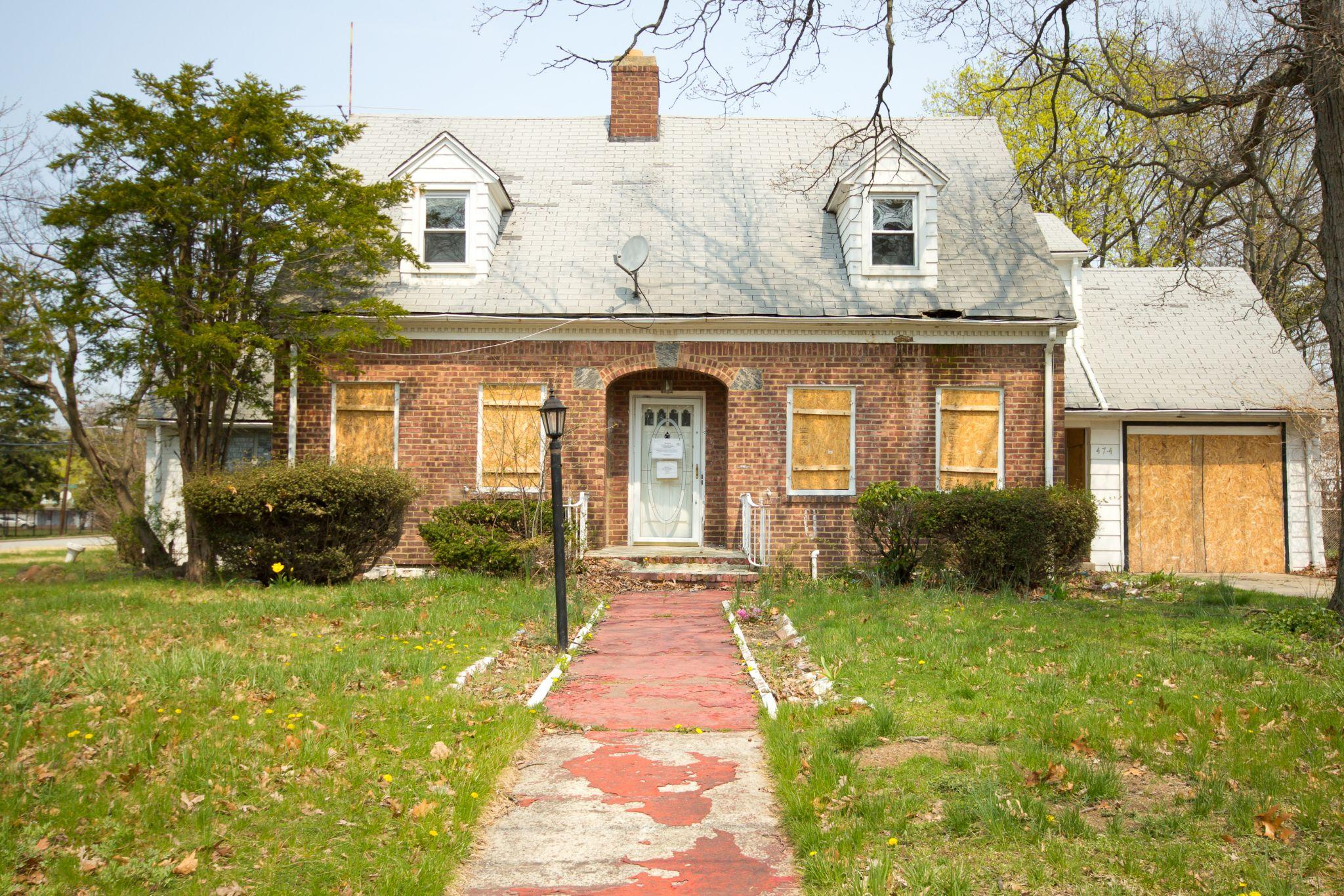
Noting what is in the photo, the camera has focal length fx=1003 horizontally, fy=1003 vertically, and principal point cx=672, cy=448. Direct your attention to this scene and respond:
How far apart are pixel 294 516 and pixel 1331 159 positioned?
11654 millimetres

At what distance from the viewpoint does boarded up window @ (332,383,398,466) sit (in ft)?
49.4

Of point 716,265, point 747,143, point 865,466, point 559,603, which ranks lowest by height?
point 559,603

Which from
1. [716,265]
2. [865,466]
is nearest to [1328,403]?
[865,466]

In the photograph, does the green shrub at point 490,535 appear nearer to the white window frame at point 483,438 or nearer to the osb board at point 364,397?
the white window frame at point 483,438

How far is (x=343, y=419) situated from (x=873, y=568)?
810 centimetres

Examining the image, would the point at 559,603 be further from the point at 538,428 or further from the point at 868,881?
the point at 538,428

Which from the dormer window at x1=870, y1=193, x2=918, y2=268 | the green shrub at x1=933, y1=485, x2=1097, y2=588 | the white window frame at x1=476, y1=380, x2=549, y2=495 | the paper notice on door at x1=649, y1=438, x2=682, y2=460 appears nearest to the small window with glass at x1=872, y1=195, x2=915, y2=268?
the dormer window at x1=870, y1=193, x2=918, y2=268

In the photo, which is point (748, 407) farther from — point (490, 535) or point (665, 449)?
point (490, 535)

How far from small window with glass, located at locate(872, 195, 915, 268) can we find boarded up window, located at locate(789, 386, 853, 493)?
2306 millimetres

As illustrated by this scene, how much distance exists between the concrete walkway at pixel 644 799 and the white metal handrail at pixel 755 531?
5.67m

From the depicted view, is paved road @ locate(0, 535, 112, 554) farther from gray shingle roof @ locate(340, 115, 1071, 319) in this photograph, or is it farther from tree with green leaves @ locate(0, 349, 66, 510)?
gray shingle roof @ locate(340, 115, 1071, 319)

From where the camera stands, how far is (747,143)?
59.9ft

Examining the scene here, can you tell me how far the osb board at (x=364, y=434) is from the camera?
1505 centimetres

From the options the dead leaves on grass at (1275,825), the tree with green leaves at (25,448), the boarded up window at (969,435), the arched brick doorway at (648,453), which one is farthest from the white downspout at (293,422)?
the tree with green leaves at (25,448)
